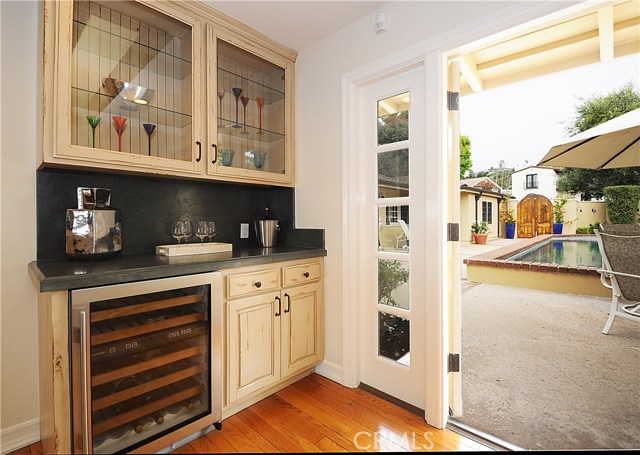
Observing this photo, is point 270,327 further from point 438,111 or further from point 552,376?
point 552,376

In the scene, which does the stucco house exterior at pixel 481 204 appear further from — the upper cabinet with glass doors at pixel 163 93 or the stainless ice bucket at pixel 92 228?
the stainless ice bucket at pixel 92 228

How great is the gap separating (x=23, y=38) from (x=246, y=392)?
2.27m

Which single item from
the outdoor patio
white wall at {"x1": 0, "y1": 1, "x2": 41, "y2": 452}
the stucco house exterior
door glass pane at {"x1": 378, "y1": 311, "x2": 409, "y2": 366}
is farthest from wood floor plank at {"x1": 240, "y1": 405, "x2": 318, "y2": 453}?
the stucco house exterior

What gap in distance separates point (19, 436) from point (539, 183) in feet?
28.9

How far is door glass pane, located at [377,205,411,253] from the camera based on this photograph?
1.86 m

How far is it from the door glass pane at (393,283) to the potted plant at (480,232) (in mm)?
7591

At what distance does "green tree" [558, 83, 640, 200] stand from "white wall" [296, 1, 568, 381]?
18.3 ft

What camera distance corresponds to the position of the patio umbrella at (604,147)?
2945mm

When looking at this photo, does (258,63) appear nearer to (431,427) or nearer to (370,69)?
(370,69)

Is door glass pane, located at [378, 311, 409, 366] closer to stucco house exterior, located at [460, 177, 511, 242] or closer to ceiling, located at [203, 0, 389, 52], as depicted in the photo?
ceiling, located at [203, 0, 389, 52]

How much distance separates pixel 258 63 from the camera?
7.23 feet

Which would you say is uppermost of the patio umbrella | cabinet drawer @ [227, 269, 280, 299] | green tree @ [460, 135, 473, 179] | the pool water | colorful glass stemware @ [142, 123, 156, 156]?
green tree @ [460, 135, 473, 179]

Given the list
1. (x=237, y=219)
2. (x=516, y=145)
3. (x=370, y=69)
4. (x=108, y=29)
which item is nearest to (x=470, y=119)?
(x=516, y=145)

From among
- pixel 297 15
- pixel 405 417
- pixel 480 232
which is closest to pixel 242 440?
pixel 405 417
